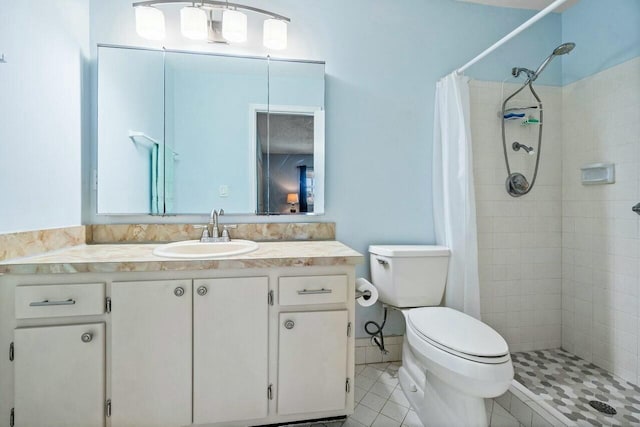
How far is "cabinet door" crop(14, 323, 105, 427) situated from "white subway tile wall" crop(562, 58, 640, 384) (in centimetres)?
260

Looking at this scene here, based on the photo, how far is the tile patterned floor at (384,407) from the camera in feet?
4.50

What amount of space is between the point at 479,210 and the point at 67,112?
2.42 metres

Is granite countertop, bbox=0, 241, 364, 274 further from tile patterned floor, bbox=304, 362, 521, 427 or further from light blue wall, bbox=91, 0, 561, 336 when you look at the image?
tile patterned floor, bbox=304, 362, 521, 427

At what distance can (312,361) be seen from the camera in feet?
4.15

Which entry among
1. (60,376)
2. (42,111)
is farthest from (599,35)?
(60,376)

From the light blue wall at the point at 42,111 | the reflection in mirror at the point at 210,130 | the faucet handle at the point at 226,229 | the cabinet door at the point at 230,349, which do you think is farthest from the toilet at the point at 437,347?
the light blue wall at the point at 42,111

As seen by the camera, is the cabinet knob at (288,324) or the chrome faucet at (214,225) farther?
the chrome faucet at (214,225)

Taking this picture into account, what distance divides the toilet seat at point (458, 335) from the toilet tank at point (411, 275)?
16cm

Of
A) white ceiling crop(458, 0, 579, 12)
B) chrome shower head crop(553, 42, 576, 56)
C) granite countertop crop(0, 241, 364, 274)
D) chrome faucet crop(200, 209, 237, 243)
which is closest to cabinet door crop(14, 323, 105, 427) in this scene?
granite countertop crop(0, 241, 364, 274)

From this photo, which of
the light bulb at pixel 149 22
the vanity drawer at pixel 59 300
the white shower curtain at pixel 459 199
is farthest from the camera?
the white shower curtain at pixel 459 199

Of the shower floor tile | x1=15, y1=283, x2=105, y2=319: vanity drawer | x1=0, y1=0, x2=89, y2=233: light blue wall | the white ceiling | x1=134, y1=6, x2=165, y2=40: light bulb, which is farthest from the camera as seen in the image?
the white ceiling

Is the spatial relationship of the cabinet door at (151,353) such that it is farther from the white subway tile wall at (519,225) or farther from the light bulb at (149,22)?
the white subway tile wall at (519,225)

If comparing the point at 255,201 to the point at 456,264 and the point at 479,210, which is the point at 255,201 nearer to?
the point at 456,264

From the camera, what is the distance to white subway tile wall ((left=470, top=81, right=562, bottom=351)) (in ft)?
6.37
